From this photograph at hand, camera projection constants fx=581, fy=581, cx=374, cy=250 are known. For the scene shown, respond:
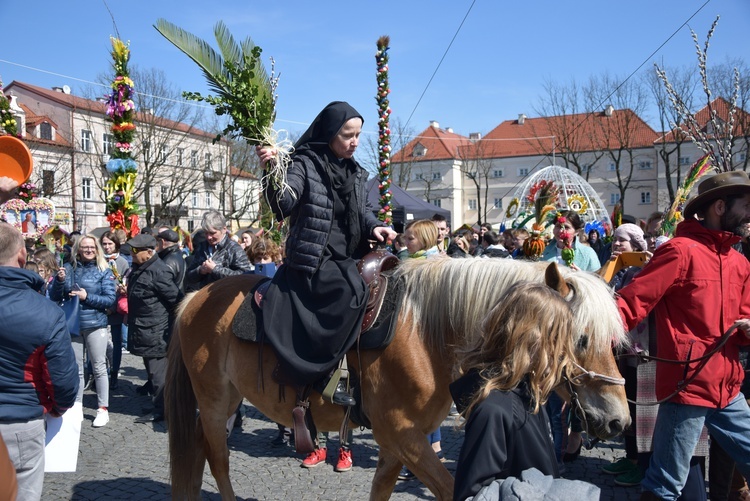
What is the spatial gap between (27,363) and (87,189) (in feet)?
131

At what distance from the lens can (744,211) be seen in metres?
3.10

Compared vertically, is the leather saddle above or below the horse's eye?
above


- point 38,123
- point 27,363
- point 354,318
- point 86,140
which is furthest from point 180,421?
point 38,123

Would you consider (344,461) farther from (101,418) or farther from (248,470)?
(101,418)

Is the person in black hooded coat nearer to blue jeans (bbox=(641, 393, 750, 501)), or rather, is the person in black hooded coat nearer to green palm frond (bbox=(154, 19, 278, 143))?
blue jeans (bbox=(641, 393, 750, 501))

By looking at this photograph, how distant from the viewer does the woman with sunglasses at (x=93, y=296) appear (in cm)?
657

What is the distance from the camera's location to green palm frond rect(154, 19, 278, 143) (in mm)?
3039

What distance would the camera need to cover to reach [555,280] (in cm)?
252

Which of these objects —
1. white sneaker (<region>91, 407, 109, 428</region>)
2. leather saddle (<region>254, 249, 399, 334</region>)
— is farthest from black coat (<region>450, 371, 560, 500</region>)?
white sneaker (<region>91, 407, 109, 428</region>)

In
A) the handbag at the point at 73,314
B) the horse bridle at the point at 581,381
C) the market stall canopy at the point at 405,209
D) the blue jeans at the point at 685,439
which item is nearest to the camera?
the horse bridle at the point at 581,381

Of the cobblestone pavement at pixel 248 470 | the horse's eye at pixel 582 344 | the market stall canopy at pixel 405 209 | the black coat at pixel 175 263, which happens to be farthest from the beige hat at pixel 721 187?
the market stall canopy at pixel 405 209

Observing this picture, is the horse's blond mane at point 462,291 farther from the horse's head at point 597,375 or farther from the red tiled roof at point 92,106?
the red tiled roof at point 92,106

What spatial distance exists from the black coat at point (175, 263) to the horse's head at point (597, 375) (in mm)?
5636

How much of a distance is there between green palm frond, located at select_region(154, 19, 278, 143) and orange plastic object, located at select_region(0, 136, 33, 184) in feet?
4.38
